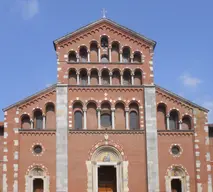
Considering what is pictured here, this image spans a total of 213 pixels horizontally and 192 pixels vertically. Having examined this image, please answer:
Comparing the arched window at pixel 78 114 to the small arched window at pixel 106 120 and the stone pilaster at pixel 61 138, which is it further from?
the small arched window at pixel 106 120

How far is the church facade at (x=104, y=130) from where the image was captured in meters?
29.7

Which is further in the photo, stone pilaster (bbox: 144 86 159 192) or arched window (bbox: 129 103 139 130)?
arched window (bbox: 129 103 139 130)

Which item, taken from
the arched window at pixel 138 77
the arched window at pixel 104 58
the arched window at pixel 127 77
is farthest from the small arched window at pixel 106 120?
the arched window at pixel 104 58

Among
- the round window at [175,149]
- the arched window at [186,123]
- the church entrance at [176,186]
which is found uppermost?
the arched window at [186,123]

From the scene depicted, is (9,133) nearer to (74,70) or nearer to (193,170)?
(74,70)

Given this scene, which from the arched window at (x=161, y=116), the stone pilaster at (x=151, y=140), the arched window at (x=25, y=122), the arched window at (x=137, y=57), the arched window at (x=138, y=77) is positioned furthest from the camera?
the arched window at (x=137, y=57)

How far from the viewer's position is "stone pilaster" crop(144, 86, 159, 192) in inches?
1174

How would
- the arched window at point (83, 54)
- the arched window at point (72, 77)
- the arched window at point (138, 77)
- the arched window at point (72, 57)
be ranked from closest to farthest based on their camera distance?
the arched window at point (72, 77) < the arched window at point (138, 77) < the arched window at point (72, 57) < the arched window at point (83, 54)

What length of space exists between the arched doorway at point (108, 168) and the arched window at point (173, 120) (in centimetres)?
418

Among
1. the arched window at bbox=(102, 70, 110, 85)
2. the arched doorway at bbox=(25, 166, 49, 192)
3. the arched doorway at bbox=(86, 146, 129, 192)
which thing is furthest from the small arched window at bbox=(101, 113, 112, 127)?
the arched doorway at bbox=(25, 166, 49, 192)

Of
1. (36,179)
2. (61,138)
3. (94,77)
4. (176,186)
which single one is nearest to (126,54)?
(94,77)

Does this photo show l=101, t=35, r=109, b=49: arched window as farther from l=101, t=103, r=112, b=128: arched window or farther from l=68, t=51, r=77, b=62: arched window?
l=101, t=103, r=112, b=128: arched window

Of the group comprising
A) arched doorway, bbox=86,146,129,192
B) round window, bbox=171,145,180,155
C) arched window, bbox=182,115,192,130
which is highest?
arched window, bbox=182,115,192,130

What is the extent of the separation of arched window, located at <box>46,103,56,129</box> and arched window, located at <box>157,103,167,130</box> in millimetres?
7087
